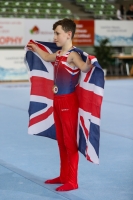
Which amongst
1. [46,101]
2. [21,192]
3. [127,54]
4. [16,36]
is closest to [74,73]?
[46,101]

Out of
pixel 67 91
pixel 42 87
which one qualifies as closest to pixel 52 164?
pixel 42 87

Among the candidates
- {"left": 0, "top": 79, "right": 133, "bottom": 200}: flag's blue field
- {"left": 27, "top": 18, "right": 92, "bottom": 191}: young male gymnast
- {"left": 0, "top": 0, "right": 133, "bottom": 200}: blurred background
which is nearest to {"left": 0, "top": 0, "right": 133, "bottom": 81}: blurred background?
{"left": 0, "top": 0, "right": 133, "bottom": 200}: blurred background

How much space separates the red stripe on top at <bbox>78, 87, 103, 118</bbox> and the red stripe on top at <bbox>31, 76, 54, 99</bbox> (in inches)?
20.8

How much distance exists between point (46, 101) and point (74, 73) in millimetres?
692

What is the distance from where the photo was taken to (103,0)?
25.6 meters

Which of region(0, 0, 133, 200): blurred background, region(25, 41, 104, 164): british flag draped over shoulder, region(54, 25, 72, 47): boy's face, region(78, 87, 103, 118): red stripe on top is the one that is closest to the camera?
region(78, 87, 103, 118): red stripe on top

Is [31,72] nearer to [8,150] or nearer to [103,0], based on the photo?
[8,150]

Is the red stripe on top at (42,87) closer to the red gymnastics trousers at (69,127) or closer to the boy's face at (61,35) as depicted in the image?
the red gymnastics trousers at (69,127)

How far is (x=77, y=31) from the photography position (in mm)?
21094

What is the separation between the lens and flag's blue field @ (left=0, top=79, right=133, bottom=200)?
498 centimetres

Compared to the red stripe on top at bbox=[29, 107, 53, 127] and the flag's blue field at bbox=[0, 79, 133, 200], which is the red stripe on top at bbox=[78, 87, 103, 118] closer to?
the red stripe on top at bbox=[29, 107, 53, 127]

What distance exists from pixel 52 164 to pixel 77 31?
15364mm

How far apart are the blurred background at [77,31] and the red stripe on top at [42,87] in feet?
43.5

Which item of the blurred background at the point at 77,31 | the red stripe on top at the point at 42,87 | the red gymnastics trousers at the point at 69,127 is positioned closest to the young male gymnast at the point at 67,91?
the red gymnastics trousers at the point at 69,127
